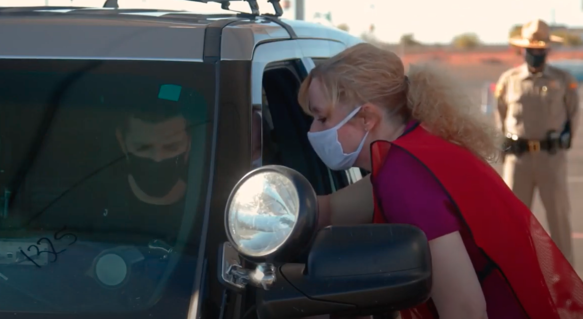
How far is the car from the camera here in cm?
162

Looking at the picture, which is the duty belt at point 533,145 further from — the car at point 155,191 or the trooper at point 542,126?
the car at point 155,191

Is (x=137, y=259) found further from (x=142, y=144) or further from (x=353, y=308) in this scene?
(x=353, y=308)

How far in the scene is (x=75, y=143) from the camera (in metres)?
2.20

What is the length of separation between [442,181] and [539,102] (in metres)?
5.32

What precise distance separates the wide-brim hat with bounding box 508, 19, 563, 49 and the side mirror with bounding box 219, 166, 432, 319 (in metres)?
5.83

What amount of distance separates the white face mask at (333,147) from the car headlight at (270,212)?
65 centimetres

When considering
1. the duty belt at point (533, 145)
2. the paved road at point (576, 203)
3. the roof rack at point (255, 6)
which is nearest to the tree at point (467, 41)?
the paved road at point (576, 203)

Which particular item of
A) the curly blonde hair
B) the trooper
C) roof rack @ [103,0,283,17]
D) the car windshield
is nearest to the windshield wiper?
the car windshield

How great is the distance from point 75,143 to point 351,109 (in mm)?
668

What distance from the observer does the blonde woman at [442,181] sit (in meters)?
1.94

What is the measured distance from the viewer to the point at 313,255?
161 centimetres

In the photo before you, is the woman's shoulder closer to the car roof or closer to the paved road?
the car roof

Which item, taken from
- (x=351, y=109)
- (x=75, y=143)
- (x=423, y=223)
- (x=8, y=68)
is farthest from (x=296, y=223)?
(x=8, y=68)

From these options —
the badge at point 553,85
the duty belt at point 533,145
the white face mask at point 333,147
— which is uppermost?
the white face mask at point 333,147
